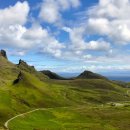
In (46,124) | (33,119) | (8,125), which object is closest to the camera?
(8,125)

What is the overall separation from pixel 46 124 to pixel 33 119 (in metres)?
14.3

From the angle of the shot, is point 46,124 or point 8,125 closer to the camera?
point 8,125

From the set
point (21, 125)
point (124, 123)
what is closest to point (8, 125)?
point (21, 125)

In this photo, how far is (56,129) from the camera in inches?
6289

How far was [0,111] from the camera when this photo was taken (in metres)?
187

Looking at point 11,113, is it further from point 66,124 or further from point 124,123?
point 124,123

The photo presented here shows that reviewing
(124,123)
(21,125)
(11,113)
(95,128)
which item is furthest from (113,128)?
(11,113)

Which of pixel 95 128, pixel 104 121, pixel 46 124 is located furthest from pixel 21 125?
pixel 104 121

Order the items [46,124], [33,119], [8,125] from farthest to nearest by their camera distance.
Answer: [33,119] < [46,124] < [8,125]

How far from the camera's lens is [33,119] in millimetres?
189000

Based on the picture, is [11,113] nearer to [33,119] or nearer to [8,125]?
[33,119]

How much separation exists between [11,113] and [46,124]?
83.5 ft

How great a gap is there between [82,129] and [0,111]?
46596 mm

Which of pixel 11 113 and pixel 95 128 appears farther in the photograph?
pixel 11 113
